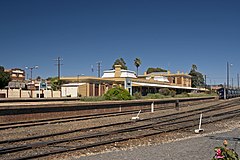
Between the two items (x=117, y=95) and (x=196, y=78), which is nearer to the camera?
(x=117, y=95)

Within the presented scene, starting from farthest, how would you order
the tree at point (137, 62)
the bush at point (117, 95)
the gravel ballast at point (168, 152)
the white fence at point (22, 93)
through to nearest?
the tree at point (137, 62)
the white fence at point (22, 93)
the bush at point (117, 95)
the gravel ballast at point (168, 152)

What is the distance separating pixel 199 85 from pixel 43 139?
4988 inches

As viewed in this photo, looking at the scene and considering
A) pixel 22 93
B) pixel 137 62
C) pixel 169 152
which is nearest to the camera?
pixel 169 152

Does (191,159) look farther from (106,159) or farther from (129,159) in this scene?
(106,159)

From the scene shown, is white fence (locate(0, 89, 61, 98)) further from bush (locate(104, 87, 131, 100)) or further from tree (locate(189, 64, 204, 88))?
tree (locate(189, 64, 204, 88))

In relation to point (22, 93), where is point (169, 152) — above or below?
below

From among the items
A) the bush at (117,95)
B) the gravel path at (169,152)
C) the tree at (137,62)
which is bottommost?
the gravel path at (169,152)

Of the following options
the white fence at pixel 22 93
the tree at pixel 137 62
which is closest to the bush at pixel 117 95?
the white fence at pixel 22 93

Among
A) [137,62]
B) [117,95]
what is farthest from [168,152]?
[137,62]

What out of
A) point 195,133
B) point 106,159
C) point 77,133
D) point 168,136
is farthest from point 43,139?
point 195,133

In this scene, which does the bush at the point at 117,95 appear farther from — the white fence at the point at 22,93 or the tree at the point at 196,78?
the tree at the point at 196,78

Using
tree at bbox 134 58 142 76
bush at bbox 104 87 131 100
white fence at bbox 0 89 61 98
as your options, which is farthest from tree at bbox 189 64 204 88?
bush at bbox 104 87 131 100

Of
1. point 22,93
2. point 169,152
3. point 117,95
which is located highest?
point 22,93

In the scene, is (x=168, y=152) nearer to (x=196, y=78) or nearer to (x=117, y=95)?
(x=117, y=95)
